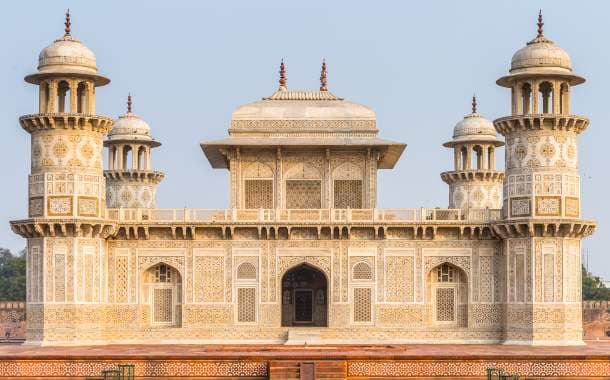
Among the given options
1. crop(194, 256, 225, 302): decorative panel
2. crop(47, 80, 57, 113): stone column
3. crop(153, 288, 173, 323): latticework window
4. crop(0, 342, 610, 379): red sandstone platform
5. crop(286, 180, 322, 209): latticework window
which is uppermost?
crop(47, 80, 57, 113): stone column

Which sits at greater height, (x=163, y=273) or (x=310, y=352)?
(x=163, y=273)

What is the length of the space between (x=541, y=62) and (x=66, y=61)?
12.3 meters

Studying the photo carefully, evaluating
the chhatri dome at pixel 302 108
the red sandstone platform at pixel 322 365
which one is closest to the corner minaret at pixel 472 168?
the chhatri dome at pixel 302 108

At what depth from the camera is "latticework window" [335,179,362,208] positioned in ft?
123

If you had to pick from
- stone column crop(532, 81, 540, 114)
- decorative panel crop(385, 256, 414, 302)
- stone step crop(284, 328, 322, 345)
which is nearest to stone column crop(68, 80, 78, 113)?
stone step crop(284, 328, 322, 345)

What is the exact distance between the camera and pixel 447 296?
35.4m

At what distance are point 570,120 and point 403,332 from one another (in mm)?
7023

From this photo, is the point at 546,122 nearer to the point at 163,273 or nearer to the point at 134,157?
the point at 163,273

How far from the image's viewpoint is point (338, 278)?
35.1 meters

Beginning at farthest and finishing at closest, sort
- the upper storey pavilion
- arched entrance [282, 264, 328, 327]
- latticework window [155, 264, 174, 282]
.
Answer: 1. the upper storey pavilion
2. arched entrance [282, 264, 328, 327]
3. latticework window [155, 264, 174, 282]

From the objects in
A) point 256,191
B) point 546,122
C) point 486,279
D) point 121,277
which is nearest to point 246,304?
point 121,277

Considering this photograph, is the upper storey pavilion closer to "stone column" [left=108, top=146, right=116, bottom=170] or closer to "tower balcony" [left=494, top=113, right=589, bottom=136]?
"tower balcony" [left=494, top=113, right=589, bottom=136]

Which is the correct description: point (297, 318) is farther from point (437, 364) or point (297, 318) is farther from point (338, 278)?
point (437, 364)

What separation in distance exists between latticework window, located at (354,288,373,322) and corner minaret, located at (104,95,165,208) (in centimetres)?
1348
